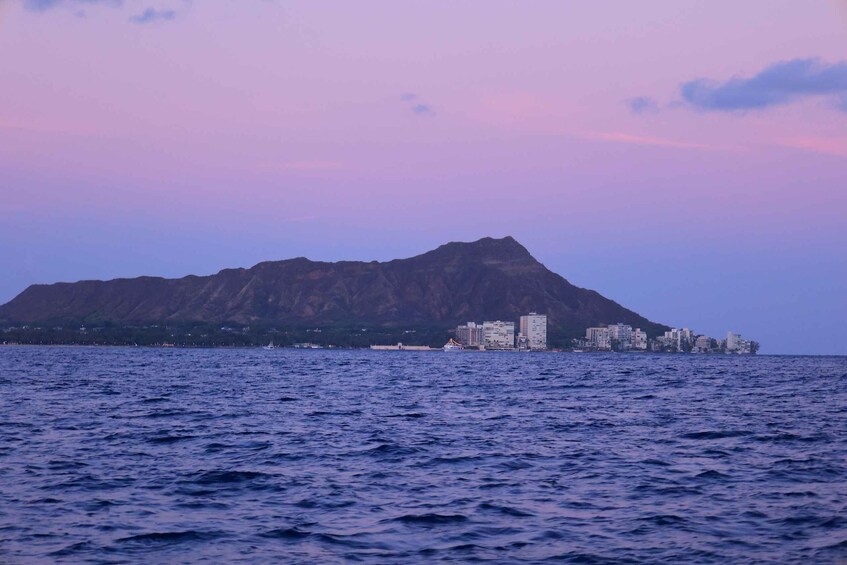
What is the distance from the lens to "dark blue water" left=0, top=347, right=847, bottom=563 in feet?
68.0

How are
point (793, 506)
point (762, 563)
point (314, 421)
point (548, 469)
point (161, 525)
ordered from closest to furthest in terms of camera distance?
point (762, 563) → point (161, 525) → point (793, 506) → point (548, 469) → point (314, 421)

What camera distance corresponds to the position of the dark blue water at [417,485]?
2073 cm

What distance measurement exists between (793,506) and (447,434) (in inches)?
716

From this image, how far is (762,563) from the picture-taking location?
19453 millimetres

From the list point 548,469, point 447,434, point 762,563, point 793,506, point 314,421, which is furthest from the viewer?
point 314,421

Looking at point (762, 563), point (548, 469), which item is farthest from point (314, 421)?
point (762, 563)

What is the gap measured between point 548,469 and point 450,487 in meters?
4.67

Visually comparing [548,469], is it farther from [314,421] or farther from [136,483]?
[314,421]

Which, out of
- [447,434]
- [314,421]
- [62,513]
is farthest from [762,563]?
[314,421]

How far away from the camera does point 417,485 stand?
28.1 m

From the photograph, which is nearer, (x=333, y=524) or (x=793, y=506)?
(x=333, y=524)

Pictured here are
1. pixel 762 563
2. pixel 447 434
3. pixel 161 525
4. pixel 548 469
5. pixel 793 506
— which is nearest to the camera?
pixel 762 563

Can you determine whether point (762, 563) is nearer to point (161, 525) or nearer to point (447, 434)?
point (161, 525)

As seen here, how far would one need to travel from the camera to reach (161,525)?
73.9 ft
